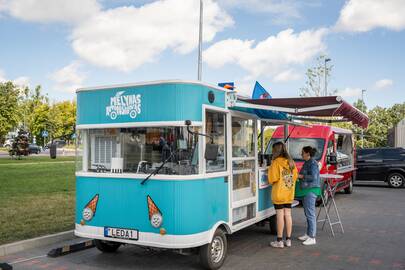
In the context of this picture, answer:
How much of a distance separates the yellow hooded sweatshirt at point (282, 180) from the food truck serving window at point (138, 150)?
6.10ft

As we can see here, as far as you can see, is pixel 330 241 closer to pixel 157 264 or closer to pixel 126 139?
pixel 157 264

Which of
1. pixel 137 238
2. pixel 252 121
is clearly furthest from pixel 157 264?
pixel 252 121

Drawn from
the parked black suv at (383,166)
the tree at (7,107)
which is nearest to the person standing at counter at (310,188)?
the parked black suv at (383,166)

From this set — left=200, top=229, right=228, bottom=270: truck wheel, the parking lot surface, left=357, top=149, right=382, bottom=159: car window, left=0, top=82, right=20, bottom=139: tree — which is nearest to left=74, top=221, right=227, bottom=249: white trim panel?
left=200, top=229, right=228, bottom=270: truck wheel

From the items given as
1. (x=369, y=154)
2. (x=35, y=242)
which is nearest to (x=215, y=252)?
(x=35, y=242)

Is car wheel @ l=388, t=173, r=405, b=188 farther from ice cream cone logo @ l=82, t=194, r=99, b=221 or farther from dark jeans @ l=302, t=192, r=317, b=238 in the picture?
ice cream cone logo @ l=82, t=194, r=99, b=221

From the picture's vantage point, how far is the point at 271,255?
261 inches

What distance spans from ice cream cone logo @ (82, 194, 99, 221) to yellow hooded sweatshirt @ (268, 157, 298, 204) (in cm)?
283

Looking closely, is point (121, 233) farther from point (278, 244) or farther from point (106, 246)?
point (278, 244)

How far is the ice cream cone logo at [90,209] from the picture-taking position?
19.8ft

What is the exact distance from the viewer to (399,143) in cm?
3688

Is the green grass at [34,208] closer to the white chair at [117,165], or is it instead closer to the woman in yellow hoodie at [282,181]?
the white chair at [117,165]

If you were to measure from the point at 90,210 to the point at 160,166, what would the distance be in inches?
51.5

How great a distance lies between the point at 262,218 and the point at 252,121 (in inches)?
67.0
